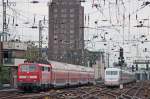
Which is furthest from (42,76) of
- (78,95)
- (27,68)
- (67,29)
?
(67,29)

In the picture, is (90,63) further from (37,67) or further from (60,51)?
(37,67)

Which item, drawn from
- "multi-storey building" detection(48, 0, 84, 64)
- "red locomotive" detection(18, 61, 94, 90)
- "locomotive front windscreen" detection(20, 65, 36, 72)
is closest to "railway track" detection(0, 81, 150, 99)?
"red locomotive" detection(18, 61, 94, 90)

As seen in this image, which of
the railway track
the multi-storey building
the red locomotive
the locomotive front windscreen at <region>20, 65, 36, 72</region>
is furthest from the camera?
the multi-storey building

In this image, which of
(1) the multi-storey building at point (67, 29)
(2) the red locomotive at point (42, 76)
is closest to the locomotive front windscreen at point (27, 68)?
(2) the red locomotive at point (42, 76)

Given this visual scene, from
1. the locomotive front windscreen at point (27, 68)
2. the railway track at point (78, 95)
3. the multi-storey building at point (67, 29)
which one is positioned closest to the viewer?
the railway track at point (78, 95)

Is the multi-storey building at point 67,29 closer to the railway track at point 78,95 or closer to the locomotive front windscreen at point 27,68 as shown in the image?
the locomotive front windscreen at point 27,68

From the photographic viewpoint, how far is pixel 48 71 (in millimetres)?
46000

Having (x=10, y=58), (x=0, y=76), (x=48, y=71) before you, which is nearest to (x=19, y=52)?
(x=10, y=58)

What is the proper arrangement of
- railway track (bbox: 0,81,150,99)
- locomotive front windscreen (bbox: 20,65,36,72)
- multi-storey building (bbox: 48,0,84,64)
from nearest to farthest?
railway track (bbox: 0,81,150,99)
locomotive front windscreen (bbox: 20,65,36,72)
multi-storey building (bbox: 48,0,84,64)

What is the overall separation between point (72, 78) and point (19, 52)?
113ft

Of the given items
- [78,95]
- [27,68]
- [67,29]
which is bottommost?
[78,95]

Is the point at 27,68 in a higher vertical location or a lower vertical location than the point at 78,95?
higher

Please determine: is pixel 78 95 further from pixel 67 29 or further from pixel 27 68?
pixel 67 29

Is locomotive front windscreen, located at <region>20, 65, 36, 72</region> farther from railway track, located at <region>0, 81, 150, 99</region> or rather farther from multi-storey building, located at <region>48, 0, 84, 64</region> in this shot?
multi-storey building, located at <region>48, 0, 84, 64</region>
